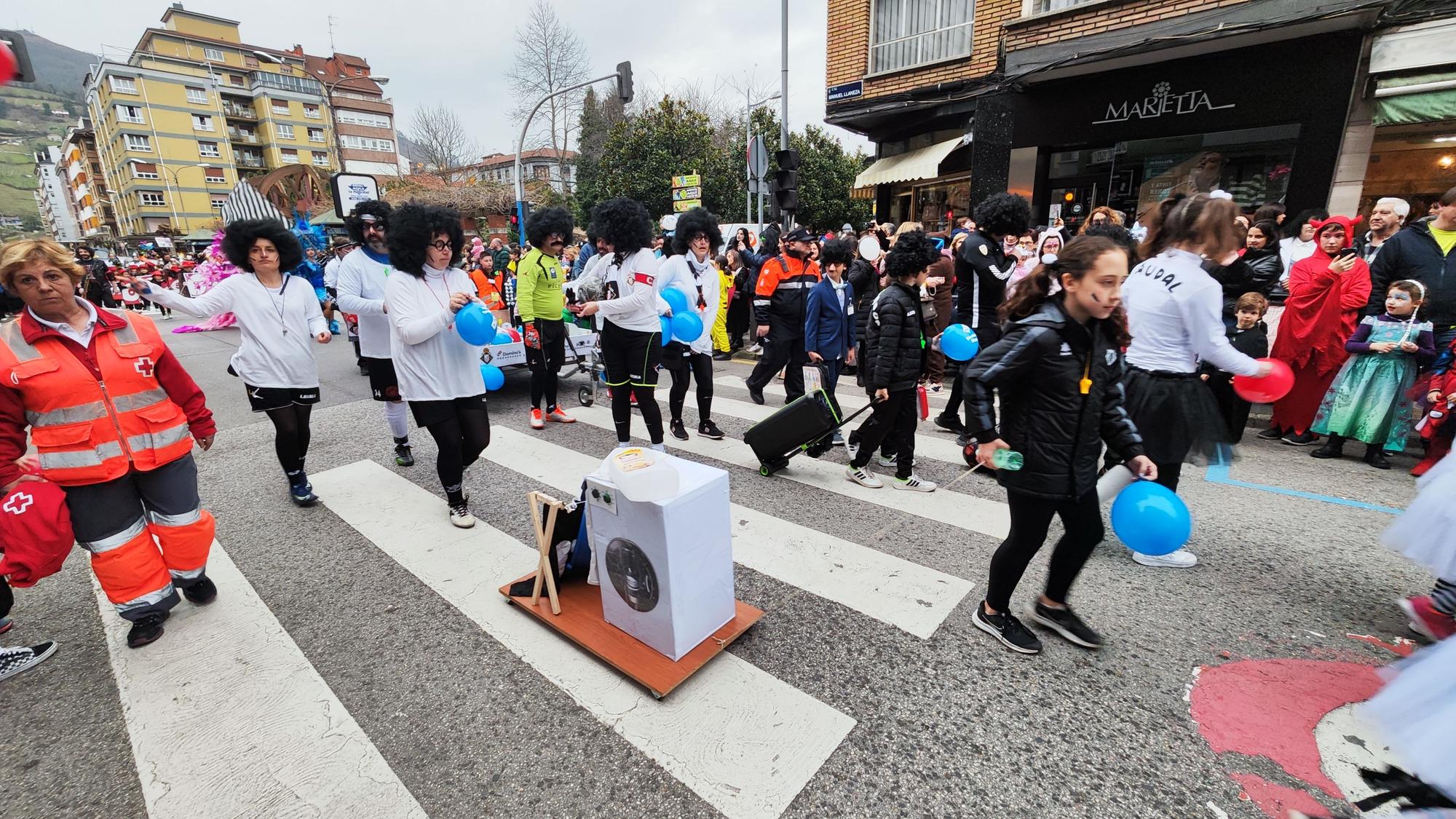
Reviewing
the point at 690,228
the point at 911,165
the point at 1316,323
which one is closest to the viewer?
the point at 1316,323

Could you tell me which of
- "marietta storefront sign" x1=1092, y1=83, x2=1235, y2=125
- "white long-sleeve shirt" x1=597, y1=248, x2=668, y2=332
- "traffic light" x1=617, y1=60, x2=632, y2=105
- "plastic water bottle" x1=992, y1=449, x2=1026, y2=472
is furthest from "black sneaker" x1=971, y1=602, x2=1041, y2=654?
"traffic light" x1=617, y1=60, x2=632, y2=105

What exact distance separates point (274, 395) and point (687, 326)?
10.0ft

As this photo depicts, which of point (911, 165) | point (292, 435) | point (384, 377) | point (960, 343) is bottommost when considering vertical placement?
point (292, 435)

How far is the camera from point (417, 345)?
149 inches

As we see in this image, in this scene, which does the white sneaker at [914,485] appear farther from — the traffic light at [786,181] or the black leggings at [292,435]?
the traffic light at [786,181]

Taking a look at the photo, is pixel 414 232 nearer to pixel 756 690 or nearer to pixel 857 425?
pixel 756 690

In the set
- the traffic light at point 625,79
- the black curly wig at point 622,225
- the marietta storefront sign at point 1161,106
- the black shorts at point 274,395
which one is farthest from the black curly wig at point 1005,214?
the traffic light at point 625,79

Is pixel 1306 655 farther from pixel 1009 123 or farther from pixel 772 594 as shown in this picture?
pixel 1009 123

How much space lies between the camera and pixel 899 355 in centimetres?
445

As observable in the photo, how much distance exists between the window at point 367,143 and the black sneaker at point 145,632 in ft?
273

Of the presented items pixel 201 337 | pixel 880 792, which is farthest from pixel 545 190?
pixel 880 792

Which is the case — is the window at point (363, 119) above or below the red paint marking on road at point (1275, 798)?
above

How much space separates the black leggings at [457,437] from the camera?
3.94 meters

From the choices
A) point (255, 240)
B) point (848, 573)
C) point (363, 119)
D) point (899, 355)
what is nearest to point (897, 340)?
point (899, 355)
